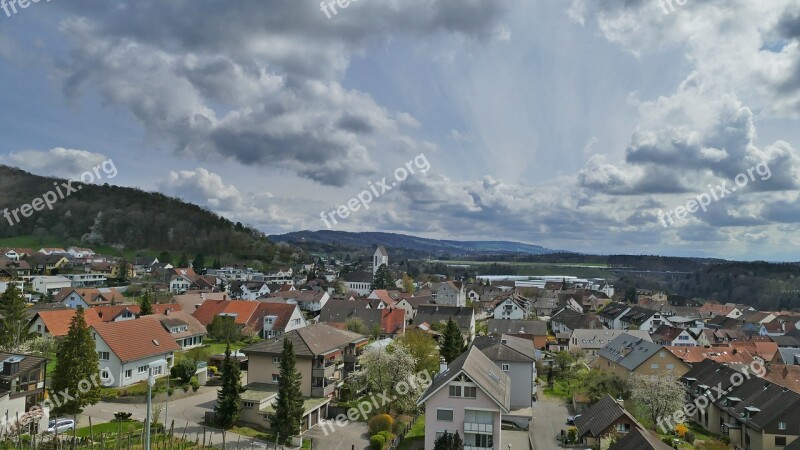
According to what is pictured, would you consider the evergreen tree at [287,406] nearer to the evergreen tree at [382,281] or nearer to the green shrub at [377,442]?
the green shrub at [377,442]


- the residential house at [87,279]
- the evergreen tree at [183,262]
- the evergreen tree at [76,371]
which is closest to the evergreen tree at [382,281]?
the evergreen tree at [183,262]

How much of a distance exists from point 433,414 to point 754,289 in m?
162

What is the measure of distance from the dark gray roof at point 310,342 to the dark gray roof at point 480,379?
955 centimetres

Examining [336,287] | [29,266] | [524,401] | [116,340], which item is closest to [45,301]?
[29,266]

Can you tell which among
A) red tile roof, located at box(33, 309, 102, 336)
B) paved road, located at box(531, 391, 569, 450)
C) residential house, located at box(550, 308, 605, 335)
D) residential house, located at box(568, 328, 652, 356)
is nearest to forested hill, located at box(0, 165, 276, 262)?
residential house, located at box(550, 308, 605, 335)

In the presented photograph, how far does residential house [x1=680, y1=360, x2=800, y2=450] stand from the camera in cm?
3375

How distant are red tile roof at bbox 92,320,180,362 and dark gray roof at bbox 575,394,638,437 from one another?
2976cm

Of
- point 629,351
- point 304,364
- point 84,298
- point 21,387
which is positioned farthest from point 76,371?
point 84,298

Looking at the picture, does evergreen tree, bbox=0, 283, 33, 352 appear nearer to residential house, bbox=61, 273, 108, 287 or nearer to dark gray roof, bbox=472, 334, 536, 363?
dark gray roof, bbox=472, 334, 536, 363

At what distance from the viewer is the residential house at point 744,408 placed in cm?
3375

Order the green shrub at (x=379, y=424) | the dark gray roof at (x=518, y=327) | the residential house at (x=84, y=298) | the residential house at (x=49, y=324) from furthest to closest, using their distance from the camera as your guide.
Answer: the residential house at (x=84, y=298) < the dark gray roof at (x=518, y=327) < the residential house at (x=49, y=324) < the green shrub at (x=379, y=424)

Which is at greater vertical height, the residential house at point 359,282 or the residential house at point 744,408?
the residential house at point 359,282

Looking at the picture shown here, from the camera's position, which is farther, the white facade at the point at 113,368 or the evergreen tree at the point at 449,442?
the white facade at the point at 113,368

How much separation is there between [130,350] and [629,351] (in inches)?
1752
